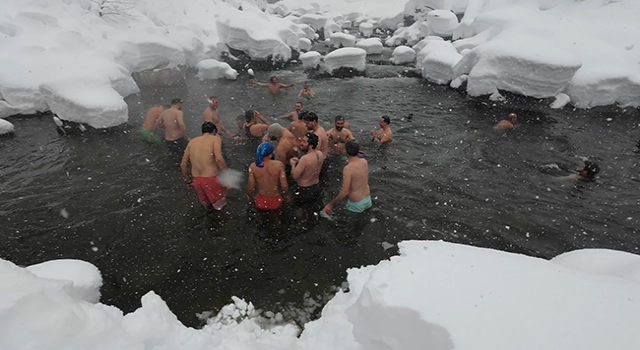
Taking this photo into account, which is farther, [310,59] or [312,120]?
[310,59]

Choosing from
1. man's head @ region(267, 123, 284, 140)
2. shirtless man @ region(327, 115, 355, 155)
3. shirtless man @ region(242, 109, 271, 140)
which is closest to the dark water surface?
shirtless man @ region(242, 109, 271, 140)

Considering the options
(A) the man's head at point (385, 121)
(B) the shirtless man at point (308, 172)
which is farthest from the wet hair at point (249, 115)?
(A) the man's head at point (385, 121)

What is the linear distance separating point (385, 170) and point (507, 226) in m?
2.47

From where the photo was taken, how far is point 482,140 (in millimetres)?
8422

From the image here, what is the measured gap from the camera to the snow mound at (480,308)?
1.85 m

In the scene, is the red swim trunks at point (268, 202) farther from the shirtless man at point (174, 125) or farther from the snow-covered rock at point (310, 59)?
the snow-covered rock at point (310, 59)

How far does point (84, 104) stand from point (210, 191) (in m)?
5.31

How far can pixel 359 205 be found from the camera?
5125mm

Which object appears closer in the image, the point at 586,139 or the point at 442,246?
the point at 442,246

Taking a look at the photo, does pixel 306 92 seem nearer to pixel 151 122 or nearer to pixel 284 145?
pixel 151 122

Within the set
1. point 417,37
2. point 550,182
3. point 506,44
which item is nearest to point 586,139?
point 550,182

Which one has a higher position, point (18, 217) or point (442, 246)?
point (442, 246)

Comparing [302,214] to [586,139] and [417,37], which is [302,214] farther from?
[417,37]

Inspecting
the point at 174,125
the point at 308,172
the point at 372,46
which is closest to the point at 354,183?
the point at 308,172
